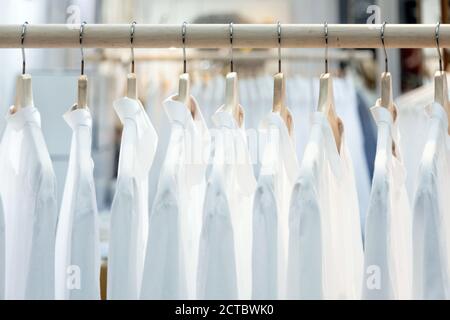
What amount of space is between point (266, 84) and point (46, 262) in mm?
976

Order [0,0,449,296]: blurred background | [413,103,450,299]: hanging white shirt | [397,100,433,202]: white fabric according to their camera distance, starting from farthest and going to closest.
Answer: [0,0,449,296]: blurred background → [397,100,433,202]: white fabric → [413,103,450,299]: hanging white shirt

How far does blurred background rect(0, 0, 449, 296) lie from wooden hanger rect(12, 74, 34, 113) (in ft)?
2.30

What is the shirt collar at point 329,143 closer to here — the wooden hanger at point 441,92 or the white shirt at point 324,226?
the white shirt at point 324,226

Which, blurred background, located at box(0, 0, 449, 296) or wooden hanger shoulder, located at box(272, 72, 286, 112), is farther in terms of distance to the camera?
blurred background, located at box(0, 0, 449, 296)

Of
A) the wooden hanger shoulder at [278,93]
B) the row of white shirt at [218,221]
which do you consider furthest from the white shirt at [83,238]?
the wooden hanger shoulder at [278,93]

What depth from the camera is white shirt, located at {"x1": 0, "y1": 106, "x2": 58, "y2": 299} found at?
565 mm

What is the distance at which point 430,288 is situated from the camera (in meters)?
0.55

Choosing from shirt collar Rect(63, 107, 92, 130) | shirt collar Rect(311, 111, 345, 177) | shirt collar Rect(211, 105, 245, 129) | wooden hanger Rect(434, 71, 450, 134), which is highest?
wooden hanger Rect(434, 71, 450, 134)

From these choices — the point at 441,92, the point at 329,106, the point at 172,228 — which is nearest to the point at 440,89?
the point at 441,92

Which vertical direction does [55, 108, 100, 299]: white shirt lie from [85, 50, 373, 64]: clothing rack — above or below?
below

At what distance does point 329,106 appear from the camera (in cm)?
63

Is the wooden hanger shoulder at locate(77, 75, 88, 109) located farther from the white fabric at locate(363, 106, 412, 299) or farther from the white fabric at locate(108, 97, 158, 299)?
the white fabric at locate(363, 106, 412, 299)

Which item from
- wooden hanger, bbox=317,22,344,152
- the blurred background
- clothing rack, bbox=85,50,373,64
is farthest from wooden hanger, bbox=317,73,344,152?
clothing rack, bbox=85,50,373,64

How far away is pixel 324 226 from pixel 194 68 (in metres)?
1.09
